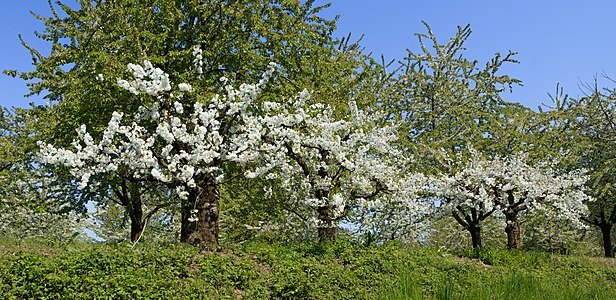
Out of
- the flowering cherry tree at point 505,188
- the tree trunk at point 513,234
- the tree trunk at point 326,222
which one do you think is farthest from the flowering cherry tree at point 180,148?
the tree trunk at point 513,234

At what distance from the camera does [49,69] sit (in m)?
14.9

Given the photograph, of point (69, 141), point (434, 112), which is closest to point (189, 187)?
point (69, 141)

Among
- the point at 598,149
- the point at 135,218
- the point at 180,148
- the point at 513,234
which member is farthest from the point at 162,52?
the point at 598,149

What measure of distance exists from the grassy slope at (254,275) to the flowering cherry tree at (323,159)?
1.90 m

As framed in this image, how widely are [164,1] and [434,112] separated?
37.0 feet

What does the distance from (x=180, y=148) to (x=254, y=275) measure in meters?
4.23

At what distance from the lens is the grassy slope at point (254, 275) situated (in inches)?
310

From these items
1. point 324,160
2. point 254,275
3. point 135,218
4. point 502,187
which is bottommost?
point 254,275

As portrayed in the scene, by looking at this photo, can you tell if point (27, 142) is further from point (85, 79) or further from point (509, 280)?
point (509, 280)

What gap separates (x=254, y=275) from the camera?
9.80 metres

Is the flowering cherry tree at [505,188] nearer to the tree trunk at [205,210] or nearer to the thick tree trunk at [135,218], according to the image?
the tree trunk at [205,210]

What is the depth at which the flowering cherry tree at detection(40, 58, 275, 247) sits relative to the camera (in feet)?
37.8

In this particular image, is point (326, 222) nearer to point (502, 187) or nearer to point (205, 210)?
point (205, 210)

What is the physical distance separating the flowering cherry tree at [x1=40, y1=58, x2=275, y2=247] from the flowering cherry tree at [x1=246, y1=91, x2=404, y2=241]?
0.72m
